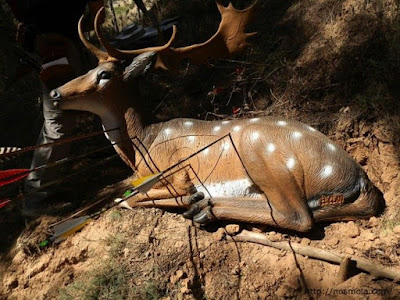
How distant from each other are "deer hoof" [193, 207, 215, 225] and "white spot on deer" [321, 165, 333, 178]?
1.03m

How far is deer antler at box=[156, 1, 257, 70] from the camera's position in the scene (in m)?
3.53

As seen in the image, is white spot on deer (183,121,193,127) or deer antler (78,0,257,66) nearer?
deer antler (78,0,257,66)

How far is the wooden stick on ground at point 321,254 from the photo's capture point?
2.52 m

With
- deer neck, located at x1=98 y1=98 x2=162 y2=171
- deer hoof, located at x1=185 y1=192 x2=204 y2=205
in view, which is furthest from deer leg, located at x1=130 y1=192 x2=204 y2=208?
deer neck, located at x1=98 y1=98 x2=162 y2=171

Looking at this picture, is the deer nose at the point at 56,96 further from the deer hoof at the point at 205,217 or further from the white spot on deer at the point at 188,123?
the deer hoof at the point at 205,217

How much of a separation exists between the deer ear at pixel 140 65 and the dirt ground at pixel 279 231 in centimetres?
140

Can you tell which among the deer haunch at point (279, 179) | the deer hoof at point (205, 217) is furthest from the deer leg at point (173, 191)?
the deer hoof at point (205, 217)

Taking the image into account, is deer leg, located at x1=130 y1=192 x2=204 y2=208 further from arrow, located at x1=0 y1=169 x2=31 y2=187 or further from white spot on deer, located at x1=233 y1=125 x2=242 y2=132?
arrow, located at x1=0 y1=169 x2=31 y2=187

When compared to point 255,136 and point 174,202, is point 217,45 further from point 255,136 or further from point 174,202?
point 174,202

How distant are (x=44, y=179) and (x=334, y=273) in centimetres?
329

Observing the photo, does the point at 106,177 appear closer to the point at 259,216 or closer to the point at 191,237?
the point at 191,237

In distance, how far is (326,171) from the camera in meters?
2.90

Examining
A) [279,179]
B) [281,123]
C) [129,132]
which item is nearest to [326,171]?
[279,179]

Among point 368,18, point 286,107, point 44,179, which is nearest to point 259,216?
point 286,107
